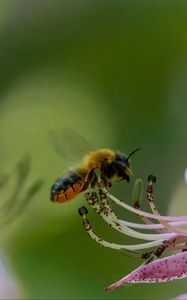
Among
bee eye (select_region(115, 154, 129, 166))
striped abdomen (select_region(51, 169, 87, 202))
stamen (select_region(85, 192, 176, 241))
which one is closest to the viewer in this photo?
stamen (select_region(85, 192, 176, 241))

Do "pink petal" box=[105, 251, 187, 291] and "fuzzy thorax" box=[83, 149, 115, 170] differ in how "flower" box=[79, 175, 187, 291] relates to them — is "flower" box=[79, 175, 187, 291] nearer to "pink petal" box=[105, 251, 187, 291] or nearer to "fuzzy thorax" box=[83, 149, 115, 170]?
"pink petal" box=[105, 251, 187, 291]

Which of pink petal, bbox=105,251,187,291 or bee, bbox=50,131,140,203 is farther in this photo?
bee, bbox=50,131,140,203

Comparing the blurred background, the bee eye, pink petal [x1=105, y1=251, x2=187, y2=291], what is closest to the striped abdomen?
the bee eye

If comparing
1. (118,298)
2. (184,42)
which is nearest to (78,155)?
(118,298)

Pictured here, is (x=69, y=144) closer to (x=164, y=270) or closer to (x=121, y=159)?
(x=121, y=159)

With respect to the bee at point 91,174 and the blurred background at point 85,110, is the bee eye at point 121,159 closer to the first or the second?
the bee at point 91,174

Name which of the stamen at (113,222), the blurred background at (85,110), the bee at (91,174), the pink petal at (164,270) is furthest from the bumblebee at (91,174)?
the blurred background at (85,110)

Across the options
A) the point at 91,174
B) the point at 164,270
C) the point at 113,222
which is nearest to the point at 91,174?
the point at 91,174
